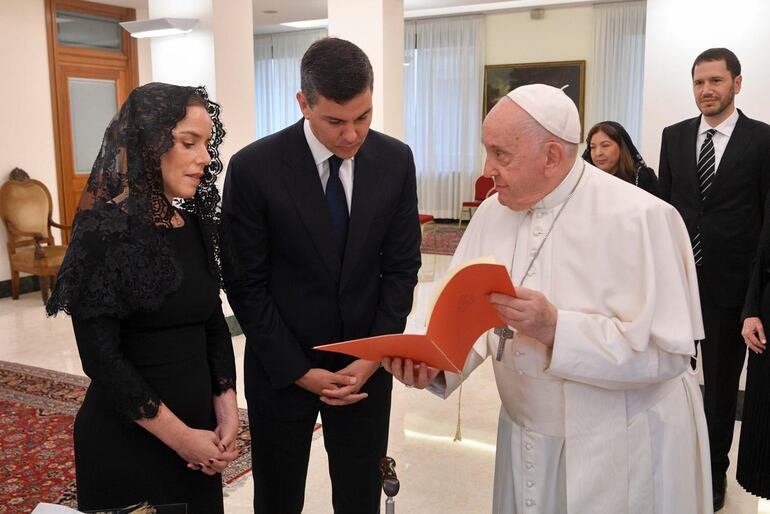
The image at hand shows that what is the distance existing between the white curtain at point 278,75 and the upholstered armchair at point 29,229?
7.10m

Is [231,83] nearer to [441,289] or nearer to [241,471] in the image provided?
[241,471]

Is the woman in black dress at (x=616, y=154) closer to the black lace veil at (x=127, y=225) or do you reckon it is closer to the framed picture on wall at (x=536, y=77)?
the black lace veil at (x=127, y=225)

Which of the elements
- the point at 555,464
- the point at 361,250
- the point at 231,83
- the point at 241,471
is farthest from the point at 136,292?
the point at 231,83

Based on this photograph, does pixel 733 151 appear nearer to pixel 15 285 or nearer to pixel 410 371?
pixel 410 371

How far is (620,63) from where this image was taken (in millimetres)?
12422

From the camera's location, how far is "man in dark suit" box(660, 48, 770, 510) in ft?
11.6

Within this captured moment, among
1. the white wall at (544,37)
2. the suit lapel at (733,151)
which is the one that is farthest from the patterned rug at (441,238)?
the suit lapel at (733,151)

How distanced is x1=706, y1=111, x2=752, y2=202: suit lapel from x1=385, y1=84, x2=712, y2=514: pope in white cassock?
6.31ft

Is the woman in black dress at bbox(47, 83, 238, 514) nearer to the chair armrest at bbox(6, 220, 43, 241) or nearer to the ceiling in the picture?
the chair armrest at bbox(6, 220, 43, 241)

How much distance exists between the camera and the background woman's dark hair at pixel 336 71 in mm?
2104

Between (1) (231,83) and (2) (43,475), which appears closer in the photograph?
(2) (43,475)

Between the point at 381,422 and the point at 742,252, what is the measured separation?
7.32ft

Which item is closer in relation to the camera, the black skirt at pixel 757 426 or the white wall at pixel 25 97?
the black skirt at pixel 757 426

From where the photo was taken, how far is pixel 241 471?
3.88 meters
